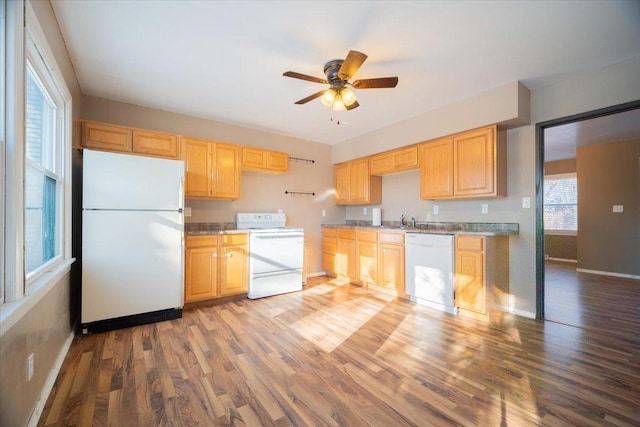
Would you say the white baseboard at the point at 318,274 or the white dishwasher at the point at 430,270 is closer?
the white dishwasher at the point at 430,270

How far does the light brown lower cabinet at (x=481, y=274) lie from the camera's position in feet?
9.43

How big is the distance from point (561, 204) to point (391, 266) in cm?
534

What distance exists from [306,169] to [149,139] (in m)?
2.47

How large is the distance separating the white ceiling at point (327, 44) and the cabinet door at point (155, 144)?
1.42 feet

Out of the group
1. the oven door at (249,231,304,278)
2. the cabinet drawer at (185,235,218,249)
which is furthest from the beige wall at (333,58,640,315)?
the cabinet drawer at (185,235,218,249)

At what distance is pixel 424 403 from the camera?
162cm

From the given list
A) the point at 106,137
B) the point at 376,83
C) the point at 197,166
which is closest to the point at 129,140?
the point at 106,137

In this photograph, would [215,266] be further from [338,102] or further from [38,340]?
[338,102]

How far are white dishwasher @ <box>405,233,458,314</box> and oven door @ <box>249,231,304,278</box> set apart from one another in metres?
1.53

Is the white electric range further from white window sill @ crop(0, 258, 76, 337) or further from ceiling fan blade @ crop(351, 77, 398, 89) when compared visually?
ceiling fan blade @ crop(351, 77, 398, 89)

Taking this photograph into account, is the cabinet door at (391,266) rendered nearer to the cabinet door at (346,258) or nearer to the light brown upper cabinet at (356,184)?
the cabinet door at (346,258)

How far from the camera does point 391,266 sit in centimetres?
379

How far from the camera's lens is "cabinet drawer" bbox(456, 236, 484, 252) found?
2.90 meters

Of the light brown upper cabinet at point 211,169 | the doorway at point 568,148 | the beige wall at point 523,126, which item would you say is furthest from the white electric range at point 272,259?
the doorway at point 568,148
